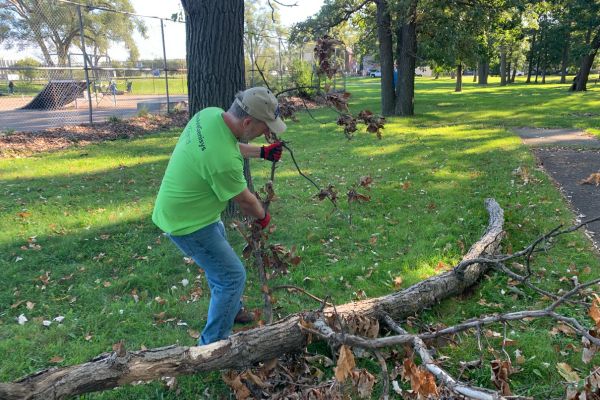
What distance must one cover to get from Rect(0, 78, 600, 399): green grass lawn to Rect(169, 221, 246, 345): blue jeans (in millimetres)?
341

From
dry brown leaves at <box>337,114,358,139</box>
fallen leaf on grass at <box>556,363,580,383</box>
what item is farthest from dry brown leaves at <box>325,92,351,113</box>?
fallen leaf on grass at <box>556,363,580,383</box>

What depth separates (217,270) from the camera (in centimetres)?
287

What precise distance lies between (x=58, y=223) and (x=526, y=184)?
6.71 metres

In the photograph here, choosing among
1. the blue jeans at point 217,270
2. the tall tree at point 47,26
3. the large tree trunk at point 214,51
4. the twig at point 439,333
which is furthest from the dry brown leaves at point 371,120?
the tall tree at point 47,26

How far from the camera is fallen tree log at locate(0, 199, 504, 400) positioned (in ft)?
7.55

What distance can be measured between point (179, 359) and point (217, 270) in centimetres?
59

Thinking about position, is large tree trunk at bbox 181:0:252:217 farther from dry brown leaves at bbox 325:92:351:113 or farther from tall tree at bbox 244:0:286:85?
tall tree at bbox 244:0:286:85

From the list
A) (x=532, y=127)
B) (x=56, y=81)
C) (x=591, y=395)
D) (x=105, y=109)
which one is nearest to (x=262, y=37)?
(x=105, y=109)

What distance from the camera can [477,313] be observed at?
3.60 meters

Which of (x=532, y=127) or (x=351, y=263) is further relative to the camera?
(x=532, y=127)

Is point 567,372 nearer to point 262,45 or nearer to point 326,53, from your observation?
point 326,53

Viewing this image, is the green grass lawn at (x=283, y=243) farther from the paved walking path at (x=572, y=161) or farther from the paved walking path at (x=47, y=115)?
the paved walking path at (x=47, y=115)

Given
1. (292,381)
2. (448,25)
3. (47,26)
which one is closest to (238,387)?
(292,381)

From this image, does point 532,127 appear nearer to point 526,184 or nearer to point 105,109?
point 526,184
